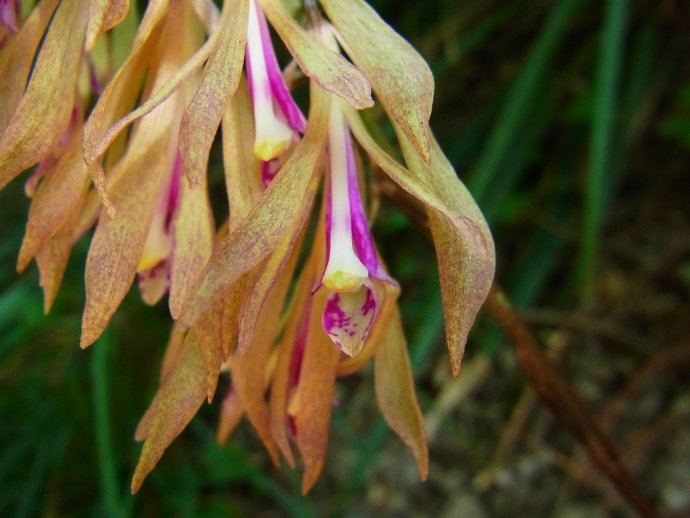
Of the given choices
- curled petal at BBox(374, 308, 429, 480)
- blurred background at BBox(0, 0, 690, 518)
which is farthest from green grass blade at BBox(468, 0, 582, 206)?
curled petal at BBox(374, 308, 429, 480)

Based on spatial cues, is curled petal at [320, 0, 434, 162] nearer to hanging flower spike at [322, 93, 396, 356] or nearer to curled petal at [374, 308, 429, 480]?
hanging flower spike at [322, 93, 396, 356]

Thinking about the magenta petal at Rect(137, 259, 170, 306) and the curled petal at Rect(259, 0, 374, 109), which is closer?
the curled petal at Rect(259, 0, 374, 109)

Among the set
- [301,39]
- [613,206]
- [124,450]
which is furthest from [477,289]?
[124,450]

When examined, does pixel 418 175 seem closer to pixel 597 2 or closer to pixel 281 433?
pixel 281 433

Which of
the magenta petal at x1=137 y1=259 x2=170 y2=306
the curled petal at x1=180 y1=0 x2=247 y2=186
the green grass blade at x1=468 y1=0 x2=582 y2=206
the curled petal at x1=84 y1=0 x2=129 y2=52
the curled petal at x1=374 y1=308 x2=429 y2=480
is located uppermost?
the curled petal at x1=84 y1=0 x2=129 y2=52

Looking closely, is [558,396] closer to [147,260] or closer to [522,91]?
[147,260]

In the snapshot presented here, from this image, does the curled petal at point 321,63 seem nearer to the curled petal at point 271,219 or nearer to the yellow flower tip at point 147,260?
the curled petal at point 271,219

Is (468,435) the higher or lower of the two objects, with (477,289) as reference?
lower
